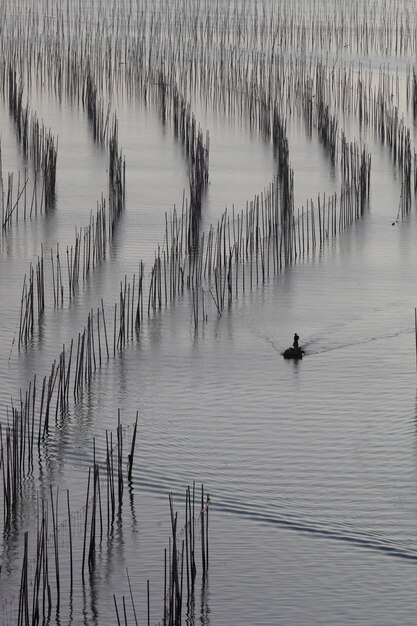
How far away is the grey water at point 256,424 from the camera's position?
5.62 meters

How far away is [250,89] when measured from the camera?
17484mm

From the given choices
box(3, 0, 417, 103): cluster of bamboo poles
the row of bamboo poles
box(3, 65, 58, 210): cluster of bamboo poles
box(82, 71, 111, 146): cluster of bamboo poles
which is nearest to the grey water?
the row of bamboo poles

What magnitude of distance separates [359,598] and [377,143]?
10.1 meters

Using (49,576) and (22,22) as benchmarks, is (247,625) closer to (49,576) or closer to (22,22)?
(49,576)

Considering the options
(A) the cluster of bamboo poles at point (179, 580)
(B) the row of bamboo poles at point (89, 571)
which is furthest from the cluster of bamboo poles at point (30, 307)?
(A) the cluster of bamboo poles at point (179, 580)

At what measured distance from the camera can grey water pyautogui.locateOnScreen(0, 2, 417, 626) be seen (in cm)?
562

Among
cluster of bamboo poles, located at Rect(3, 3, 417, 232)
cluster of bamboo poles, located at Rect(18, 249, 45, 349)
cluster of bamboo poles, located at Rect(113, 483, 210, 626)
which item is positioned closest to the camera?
cluster of bamboo poles, located at Rect(113, 483, 210, 626)

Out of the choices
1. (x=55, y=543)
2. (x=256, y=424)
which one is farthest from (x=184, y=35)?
(x=55, y=543)

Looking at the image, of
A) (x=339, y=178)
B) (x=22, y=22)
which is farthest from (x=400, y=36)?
(x=339, y=178)

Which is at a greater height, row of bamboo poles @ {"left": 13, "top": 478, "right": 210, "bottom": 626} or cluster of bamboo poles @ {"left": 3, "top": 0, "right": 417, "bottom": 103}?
cluster of bamboo poles @ {"left": 3, "top": 0, "right": 417, "bottom": 103}

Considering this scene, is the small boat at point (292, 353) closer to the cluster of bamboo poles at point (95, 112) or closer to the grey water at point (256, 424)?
the grey water at point (256, 424)

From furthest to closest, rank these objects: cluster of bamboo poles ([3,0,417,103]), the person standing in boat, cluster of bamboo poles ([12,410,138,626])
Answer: cluster of bamboo poles ([3,0,417,103])
the person standing in boat
cluster of bamboo poles ([12,410,138,626])

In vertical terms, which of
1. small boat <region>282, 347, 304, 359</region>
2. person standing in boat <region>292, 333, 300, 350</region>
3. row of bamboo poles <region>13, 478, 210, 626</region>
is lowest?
row of bamboo poles <region>13, 478, 210, 626</region>

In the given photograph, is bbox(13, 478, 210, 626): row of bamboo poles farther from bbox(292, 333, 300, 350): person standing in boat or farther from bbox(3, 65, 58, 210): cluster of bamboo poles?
bbox(3, 65, 58, 210): cluster of bamboo poles
